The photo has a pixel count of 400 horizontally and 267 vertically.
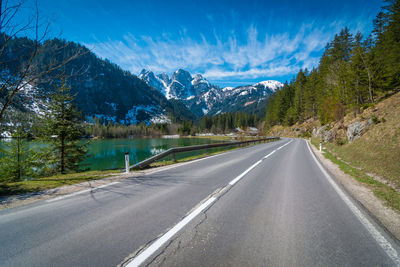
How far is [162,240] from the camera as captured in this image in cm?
237

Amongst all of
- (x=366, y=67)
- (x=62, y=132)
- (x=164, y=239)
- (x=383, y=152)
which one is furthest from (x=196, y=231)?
(x=366, y=67)

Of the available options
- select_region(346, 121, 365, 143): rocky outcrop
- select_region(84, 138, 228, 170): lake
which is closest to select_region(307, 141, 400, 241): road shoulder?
select_region(346, 121, 365, 143): rocky outcrop

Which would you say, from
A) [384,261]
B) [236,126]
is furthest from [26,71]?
[236,126]

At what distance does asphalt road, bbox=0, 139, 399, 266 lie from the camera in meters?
2.04

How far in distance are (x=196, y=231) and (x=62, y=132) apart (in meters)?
14.1

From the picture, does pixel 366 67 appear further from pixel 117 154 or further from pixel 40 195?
pixel 117 154

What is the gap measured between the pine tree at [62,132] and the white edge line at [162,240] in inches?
515

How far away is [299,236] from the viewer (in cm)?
256

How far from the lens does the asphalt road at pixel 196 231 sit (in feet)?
6.68

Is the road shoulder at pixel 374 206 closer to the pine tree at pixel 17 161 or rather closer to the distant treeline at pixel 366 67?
the pine tree at pixel 17 161

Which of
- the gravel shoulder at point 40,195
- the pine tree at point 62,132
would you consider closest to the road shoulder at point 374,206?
the gravel shoulder at point 40,195

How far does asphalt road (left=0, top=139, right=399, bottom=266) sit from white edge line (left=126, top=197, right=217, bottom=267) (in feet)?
0.13

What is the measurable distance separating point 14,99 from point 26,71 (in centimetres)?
109

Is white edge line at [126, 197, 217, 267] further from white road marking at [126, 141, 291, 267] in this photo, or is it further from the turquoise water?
the turquoise water
